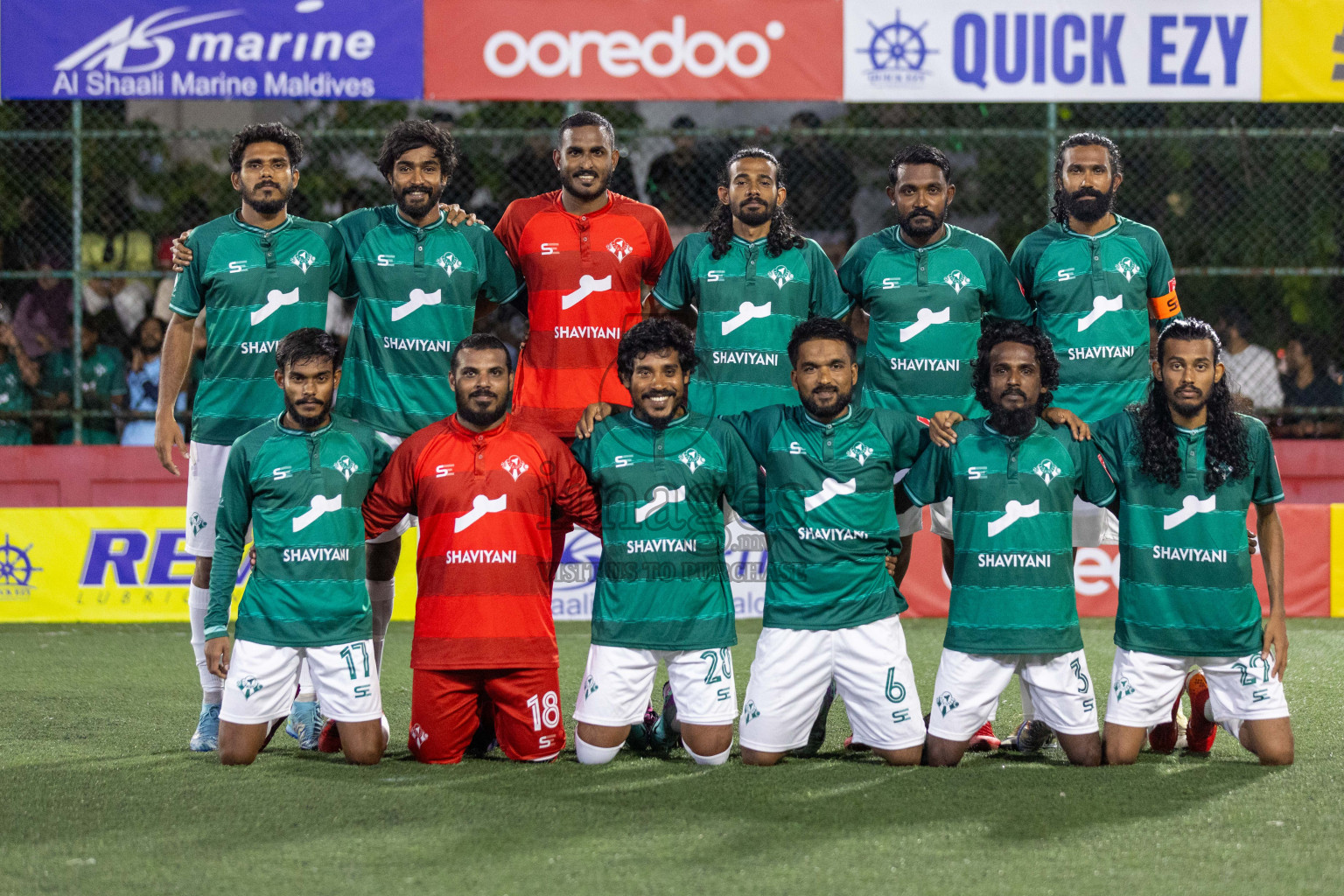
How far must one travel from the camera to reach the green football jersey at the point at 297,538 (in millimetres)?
5074

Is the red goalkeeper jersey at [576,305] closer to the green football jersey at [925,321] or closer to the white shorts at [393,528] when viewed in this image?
the white shorts at [393,528]

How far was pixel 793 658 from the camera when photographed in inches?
202

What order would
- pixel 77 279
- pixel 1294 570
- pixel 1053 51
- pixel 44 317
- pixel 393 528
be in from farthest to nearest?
pixel 44 317 < pixel 77 279 < pixel 1053 51 < pixel 1294 570 < pixel 393 528

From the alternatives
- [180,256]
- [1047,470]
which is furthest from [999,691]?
[180,256]

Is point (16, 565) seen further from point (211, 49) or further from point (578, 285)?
point (578, 285)

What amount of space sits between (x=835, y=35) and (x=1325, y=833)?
7.02 meters

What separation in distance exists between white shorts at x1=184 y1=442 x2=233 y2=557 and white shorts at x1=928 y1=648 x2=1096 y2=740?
275 cm

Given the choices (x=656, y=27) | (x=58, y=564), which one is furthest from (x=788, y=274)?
(x=58, y=564)

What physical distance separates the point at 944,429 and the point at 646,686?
1.35 m

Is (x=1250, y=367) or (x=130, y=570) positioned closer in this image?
(x=130, y=570)

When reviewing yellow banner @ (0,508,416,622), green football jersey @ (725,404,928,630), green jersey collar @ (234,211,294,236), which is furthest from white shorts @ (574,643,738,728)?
yellow banner @ (0,508,416,622)

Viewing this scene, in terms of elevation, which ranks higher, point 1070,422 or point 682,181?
point 682,181

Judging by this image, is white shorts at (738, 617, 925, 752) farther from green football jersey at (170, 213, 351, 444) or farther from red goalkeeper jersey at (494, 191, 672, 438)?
green football jersey at (170, 213, 351, 444)

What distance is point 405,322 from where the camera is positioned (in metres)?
5.61
